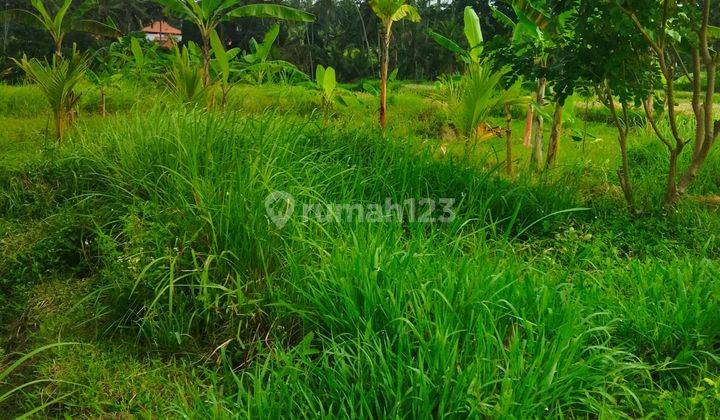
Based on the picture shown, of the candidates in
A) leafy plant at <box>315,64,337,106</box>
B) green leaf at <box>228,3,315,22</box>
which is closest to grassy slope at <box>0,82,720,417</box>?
leafy plant at <box>315,64,337,106</box>

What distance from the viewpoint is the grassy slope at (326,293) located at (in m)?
2.03

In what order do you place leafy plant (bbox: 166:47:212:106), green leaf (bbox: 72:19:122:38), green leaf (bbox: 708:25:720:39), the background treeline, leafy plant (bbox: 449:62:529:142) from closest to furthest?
green leaf (bbox: 708:25:720:39), leafy plant (bbox: 449:62:529:142), leafy plant (bbox: 166:47:212:106), green leaf (bbox: 72:19:122:38), the background treeline

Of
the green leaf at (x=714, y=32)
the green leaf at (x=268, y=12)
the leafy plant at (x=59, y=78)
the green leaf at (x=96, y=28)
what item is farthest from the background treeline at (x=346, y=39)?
the leafy plant at (x=59, y=78)

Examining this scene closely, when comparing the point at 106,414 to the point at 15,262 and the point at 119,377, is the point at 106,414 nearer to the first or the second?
the point at 119,377

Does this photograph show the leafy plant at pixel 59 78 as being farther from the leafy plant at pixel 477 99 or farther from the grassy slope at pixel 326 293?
the leafy plant at pixel 477 99

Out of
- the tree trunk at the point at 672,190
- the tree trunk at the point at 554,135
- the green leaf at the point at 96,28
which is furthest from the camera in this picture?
the green leaf at the point at 96,28

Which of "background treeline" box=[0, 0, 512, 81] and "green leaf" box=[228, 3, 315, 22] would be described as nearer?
"green leaf" box=[228, 3, 315, 22]

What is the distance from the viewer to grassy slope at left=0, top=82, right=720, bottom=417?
6.66 feet

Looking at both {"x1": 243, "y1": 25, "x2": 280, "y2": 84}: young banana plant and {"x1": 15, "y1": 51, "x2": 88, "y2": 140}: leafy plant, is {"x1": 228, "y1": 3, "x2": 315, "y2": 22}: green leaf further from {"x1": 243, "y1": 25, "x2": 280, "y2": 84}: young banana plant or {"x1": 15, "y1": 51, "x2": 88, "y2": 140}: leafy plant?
{"x1": 15, "y1": 51, "x2": 88, "y2": 140}: leafy plant

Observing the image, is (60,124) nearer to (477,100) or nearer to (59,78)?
(59,78)

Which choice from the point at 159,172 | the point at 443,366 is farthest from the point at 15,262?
the point at 443,366

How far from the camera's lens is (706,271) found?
109 inches

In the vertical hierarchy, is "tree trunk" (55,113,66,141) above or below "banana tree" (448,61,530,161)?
below

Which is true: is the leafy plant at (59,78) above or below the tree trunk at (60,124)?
above
